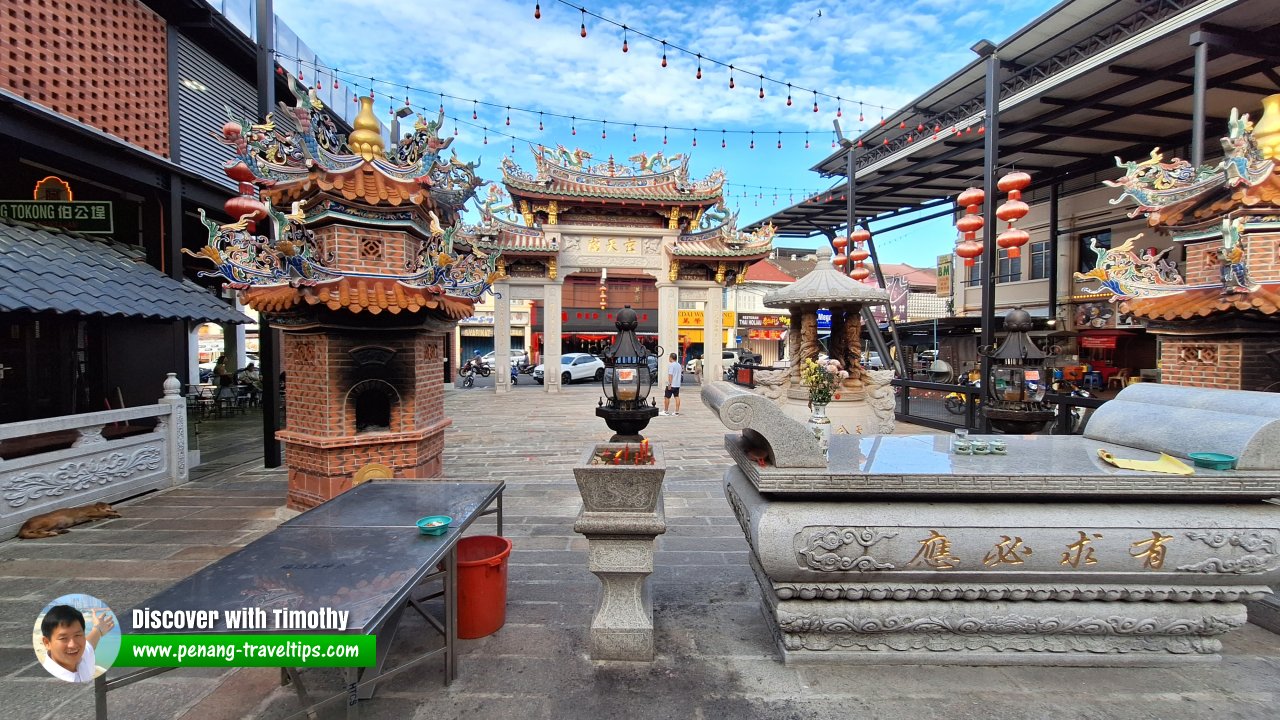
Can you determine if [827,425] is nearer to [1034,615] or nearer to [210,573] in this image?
[1034,615]

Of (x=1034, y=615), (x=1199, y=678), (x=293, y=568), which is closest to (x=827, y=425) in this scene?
(x=1034, y=615)

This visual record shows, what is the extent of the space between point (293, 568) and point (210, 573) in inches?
13.8

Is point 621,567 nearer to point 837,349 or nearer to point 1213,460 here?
point 1213,460

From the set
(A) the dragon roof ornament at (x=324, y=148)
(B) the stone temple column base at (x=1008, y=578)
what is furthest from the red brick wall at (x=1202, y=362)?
(A) the dragon roof ornament at (x=324, y=148)

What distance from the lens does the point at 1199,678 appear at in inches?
111

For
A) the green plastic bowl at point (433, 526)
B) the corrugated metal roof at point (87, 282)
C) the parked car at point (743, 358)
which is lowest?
the green plastic bowl at point (433, 526)

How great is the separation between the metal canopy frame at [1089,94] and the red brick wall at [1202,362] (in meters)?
3.48

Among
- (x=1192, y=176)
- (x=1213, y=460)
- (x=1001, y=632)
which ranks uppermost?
(x=1192, y=176)

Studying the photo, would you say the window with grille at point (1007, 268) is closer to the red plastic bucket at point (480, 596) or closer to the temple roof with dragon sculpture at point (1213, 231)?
the temple roof with dragon sculpture at point (1213, 231)

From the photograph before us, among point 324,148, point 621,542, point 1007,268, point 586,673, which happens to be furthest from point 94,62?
point 1007,268

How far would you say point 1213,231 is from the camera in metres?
5.88

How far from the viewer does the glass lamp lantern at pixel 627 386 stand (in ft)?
12.0

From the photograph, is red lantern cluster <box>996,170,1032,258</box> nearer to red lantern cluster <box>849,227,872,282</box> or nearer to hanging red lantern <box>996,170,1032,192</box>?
hanging red lantern <box>996,170,1032,192</box>

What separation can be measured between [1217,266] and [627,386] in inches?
283
